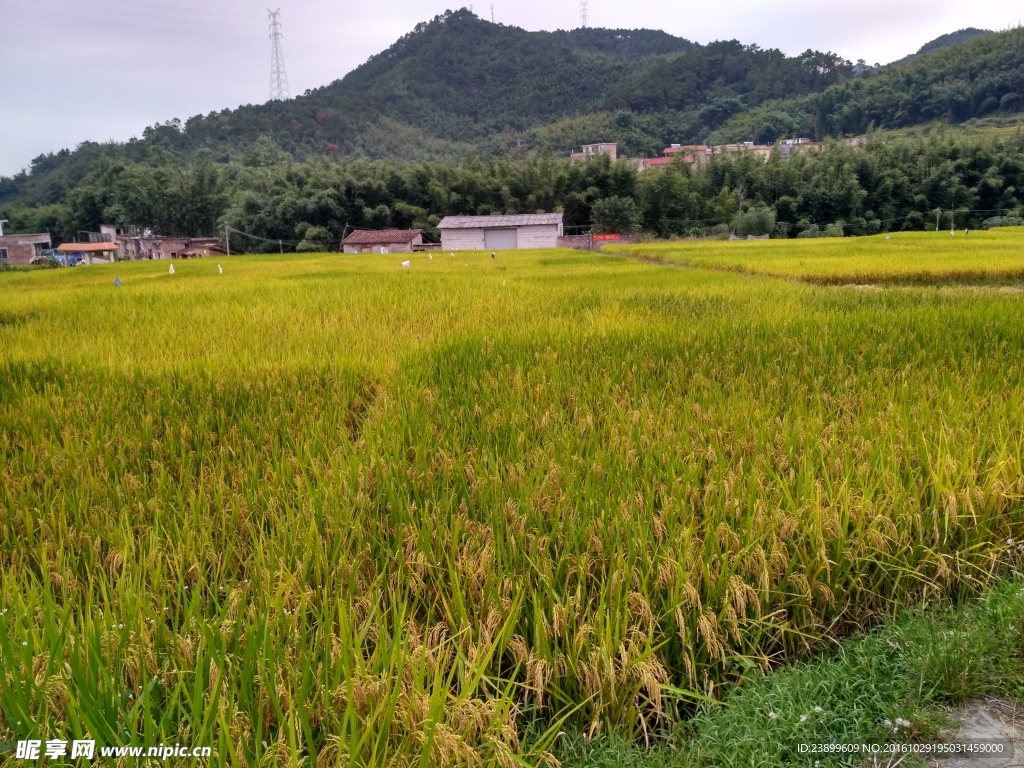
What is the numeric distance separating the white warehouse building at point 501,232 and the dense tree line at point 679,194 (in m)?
3.09

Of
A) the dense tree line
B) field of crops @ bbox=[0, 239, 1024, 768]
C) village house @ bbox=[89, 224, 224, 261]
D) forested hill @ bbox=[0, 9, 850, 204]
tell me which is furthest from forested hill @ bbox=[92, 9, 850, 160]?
field of crops @ bbox=[0, 239, 1024, 768]

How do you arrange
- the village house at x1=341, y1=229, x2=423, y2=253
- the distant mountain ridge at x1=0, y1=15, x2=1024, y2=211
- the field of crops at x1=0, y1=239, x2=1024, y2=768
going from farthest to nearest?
1. the distant mountain ridge at x1=0, y1=15, x2=1024, y2=211
2. the village house at x1=341, y1=229, x2=423, y2=253
3. the field of crops at x1=0, y1=239, x2=1024, y2=768

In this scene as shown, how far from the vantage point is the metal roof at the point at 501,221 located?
33188 millimetres

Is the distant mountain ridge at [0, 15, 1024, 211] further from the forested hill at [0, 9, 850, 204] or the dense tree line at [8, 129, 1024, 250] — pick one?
the dense tree line at [8, 129, 1024, 250]

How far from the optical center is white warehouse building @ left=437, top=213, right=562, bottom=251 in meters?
33.3

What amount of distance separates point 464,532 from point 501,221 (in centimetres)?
3246

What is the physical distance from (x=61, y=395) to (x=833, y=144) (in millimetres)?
46048

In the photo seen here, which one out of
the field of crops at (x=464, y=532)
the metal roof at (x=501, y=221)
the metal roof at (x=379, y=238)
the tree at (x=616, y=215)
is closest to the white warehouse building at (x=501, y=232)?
the metal roof at (x=501, y=221)

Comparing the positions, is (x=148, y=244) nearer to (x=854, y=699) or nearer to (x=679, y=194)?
(x=679, y=194)

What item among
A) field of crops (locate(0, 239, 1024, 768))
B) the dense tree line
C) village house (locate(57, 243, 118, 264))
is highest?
the dense tree line

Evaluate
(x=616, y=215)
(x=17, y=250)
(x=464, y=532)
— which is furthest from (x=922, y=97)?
(x=464, y=532)

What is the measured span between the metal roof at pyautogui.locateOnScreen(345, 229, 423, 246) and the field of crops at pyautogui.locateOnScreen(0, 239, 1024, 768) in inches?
1138

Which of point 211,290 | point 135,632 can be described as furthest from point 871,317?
point 211,290

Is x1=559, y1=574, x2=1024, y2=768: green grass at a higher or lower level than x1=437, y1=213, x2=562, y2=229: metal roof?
lower
